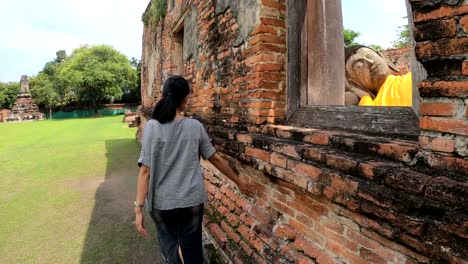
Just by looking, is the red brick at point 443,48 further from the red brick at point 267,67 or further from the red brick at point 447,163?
the red brick at point 267,67

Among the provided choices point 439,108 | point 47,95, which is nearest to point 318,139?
point 439,108

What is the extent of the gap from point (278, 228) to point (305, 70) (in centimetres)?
142

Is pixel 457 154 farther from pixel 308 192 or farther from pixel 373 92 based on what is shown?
pixel 373 92

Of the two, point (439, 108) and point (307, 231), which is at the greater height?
point (439, 108)

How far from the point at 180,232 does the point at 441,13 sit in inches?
86.2

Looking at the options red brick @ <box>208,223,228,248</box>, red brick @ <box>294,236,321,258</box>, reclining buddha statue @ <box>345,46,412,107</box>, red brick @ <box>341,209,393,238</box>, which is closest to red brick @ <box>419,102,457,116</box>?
red brick @ <box>341,209,393,238</box>

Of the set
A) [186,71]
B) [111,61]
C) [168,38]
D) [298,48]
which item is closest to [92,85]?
[111,61]

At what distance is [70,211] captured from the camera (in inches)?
198

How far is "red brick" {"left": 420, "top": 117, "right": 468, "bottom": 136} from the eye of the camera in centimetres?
121

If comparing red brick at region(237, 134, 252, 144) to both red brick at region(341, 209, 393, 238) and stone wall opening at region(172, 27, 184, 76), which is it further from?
stone wall opening at region(172, 27, 184, 76)

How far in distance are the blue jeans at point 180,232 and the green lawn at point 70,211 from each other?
127 centimetres

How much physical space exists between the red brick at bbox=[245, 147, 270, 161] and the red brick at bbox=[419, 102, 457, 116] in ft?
3.91

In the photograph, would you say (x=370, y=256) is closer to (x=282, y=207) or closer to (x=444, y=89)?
(x=282, y=207)

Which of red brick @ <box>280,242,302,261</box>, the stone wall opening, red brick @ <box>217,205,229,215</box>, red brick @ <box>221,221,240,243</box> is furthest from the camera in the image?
the stone wall opening
